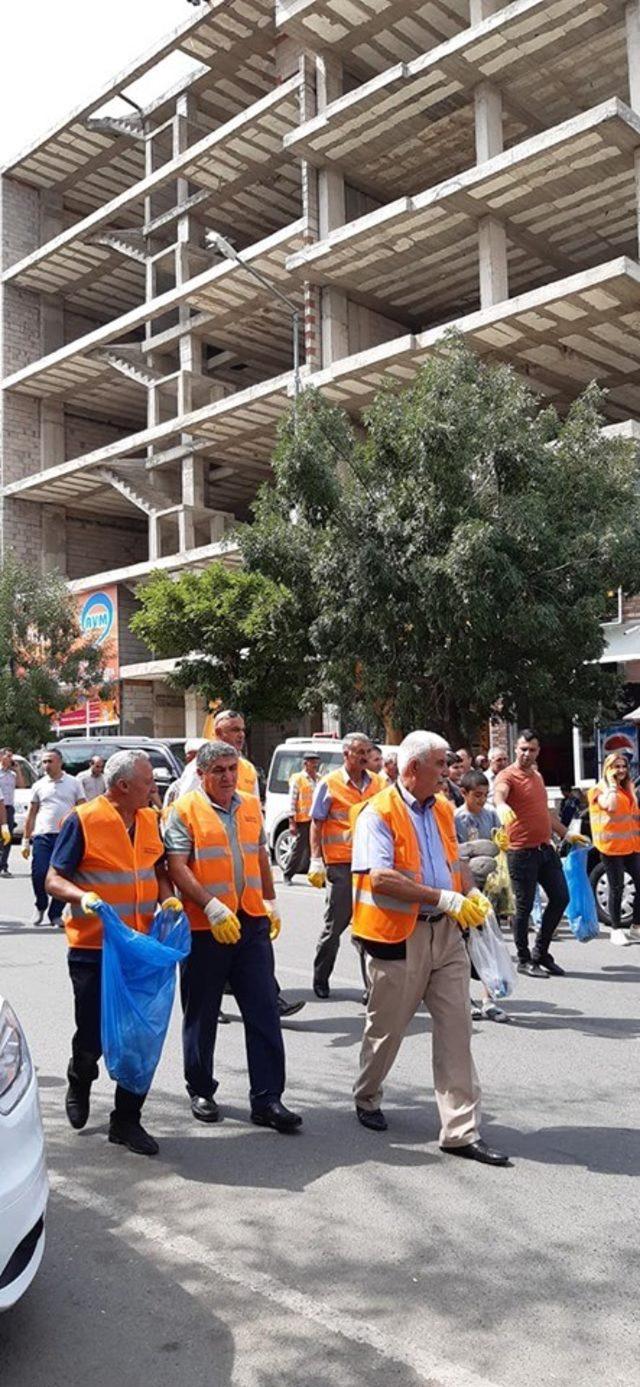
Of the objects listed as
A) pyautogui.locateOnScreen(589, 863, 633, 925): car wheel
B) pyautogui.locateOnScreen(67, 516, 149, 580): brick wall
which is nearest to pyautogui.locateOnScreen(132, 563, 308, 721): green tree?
pyautogui.locateOnScreen(589, 863, 633, 925): car wheel

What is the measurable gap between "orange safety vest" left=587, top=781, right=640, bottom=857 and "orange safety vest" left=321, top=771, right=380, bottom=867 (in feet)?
10.4

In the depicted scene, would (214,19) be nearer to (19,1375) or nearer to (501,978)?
(501,978)

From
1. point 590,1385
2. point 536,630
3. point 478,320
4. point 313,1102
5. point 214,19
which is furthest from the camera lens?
point 214,19

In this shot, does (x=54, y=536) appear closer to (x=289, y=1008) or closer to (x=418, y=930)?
(x=289, y=1008)

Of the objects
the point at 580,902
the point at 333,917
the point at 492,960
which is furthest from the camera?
the point at 580,902

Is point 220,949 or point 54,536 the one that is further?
point 54,536

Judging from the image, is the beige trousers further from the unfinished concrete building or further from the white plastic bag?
the unfinished concrete building

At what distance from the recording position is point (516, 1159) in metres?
4.50

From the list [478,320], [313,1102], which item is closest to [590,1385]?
[313,1102]

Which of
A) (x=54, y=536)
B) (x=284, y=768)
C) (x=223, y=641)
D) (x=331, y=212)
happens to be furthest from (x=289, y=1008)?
(x=54, y=536)

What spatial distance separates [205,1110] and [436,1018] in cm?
116

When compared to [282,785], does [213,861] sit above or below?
below

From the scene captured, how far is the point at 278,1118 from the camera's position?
4.84 metres

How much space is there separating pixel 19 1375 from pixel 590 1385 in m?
1.43
